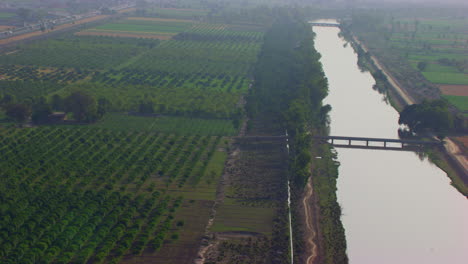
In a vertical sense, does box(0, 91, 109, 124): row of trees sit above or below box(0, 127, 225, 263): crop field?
above

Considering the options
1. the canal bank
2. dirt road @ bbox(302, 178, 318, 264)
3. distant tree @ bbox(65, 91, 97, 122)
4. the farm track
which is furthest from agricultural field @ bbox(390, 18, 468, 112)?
the farm track

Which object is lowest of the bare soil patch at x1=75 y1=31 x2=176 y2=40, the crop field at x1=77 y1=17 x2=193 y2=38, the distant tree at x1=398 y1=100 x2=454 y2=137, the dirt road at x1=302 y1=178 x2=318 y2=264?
the dirt road at x1=302 y1=178 x2=318 y2=264

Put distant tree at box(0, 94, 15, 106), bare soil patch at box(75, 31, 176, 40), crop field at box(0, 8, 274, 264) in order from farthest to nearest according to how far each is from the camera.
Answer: bare soil patch at box(75, 31, 176, 40) < distant tree at box(0, 94, 15, 106) < crop field at box(0, 8, 274, 264)

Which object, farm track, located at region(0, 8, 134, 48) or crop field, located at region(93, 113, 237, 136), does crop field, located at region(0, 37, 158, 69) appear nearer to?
farm track, located at region(0, 8, 134, 48)

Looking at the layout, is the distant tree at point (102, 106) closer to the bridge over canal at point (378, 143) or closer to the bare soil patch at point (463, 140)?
the bridge over canal at point (378, 143)

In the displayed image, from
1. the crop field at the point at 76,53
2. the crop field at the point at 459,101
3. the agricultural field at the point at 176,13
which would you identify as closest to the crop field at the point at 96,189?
the crop field at the point at 459,101

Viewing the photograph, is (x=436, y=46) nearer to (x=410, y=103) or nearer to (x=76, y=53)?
(x=410, y=103)

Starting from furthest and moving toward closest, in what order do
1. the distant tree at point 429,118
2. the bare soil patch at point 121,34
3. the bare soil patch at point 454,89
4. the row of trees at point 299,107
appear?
the bare soil patch at point 121,34 < the bare soil patch at point 454,89 < the distant tree at point 429,118 < the row of trees at point 299,107

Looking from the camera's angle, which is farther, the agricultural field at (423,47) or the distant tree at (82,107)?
the agricultural field at (423,47)
